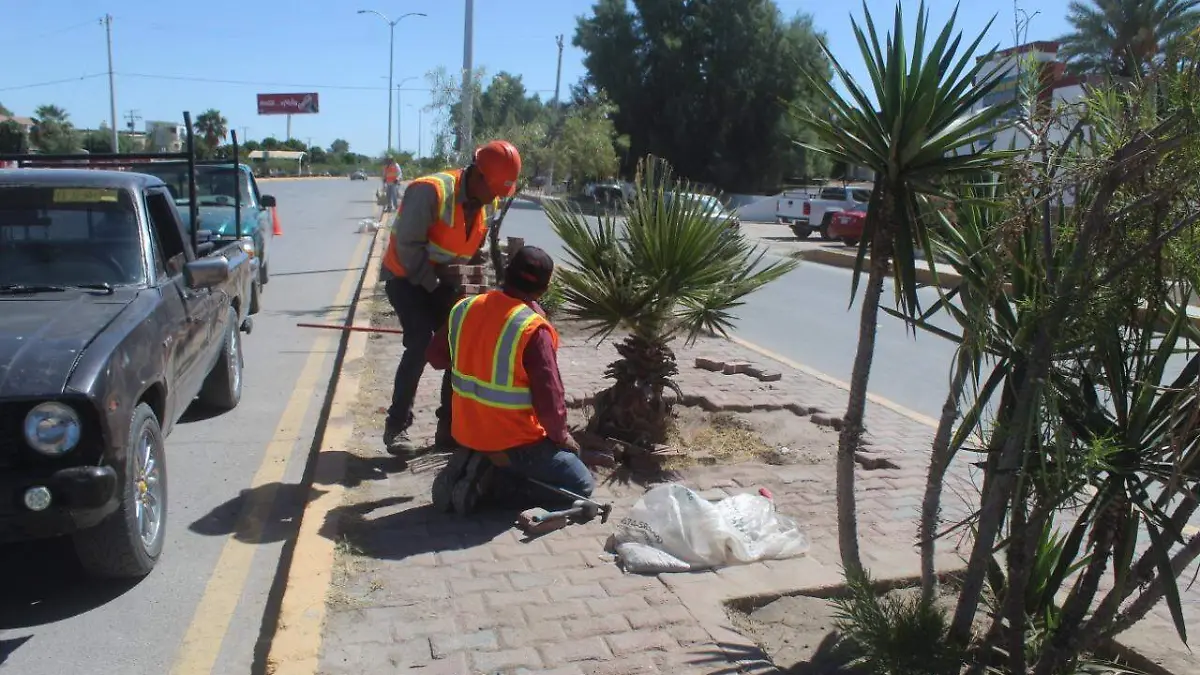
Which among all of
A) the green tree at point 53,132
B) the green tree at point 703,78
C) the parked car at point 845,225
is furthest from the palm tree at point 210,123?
the parked car at point 845,225

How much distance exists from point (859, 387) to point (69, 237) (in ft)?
13.4

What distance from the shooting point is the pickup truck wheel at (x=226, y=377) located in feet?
23.6

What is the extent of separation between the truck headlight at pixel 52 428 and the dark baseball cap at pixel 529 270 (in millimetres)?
1858

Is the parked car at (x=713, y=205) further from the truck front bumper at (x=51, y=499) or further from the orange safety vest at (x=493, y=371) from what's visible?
the truck front bumper at (x=51, y=499)

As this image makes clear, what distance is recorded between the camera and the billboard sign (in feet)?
359

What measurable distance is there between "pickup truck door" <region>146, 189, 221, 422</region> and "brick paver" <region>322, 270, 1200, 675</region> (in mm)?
1012

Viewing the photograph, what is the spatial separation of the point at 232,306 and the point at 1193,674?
633 cm

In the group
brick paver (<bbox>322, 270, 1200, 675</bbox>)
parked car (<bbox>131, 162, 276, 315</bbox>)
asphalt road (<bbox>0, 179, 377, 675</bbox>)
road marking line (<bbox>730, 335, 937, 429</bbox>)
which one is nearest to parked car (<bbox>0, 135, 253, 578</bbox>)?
asphalt road (<bbox>0, 179, 377, 675</bbox>)

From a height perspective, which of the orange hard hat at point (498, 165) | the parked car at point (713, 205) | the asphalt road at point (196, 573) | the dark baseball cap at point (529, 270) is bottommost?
the asphalt road at point (196, 573)

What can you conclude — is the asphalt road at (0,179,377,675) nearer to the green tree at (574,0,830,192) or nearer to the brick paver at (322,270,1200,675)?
the brick paver at (322,270,1200,675)

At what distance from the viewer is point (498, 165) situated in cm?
540

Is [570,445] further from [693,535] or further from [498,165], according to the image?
[498,165]

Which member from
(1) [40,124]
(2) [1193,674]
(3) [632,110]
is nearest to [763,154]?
(3) [632,110]

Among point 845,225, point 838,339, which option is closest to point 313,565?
point 838,339
